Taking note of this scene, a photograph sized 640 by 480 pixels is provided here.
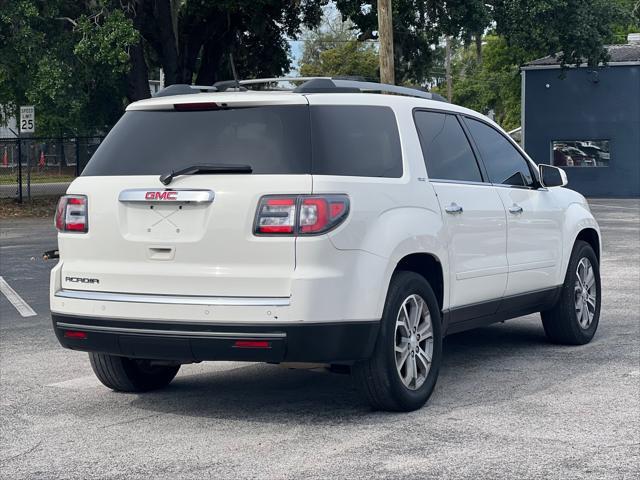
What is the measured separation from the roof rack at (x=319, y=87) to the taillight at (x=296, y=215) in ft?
2.81

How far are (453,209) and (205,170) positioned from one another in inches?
70.6

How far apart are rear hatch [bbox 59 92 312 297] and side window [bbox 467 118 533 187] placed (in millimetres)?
2085

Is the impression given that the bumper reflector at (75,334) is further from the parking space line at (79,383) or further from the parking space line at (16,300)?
the parking space line at (16,300)

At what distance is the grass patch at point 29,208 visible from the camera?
97.1 feet

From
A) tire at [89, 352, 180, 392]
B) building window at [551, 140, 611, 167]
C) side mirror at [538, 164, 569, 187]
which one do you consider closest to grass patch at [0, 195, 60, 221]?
side mirror at [538, 164, 569, 187]

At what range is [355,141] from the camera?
259 inches

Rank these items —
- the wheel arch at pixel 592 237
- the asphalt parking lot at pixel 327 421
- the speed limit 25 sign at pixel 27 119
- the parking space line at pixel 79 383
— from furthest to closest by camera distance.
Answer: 1. the speed limit 25 sign at pixel 27 119
2. the wheel arch at pixel 592 237
3. the parking space line at pixel 79 383
4. the asphalt parking lot at pixel 327 421

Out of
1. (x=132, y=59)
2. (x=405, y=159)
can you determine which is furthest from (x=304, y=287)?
(x=132, y=59)

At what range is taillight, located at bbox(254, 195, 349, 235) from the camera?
6047mm

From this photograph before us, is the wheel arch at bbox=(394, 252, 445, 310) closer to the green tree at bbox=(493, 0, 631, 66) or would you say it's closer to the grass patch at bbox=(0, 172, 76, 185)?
the green tree at bbox=(493, 0, 631, 66)

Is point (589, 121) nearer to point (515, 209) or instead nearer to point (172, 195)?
point (515, 209)

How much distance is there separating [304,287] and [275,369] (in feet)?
7.54

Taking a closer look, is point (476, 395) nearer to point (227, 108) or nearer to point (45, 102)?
point (227, 108)

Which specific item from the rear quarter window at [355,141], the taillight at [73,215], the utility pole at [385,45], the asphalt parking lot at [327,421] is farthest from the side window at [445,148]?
the utility pole at [385,45]
